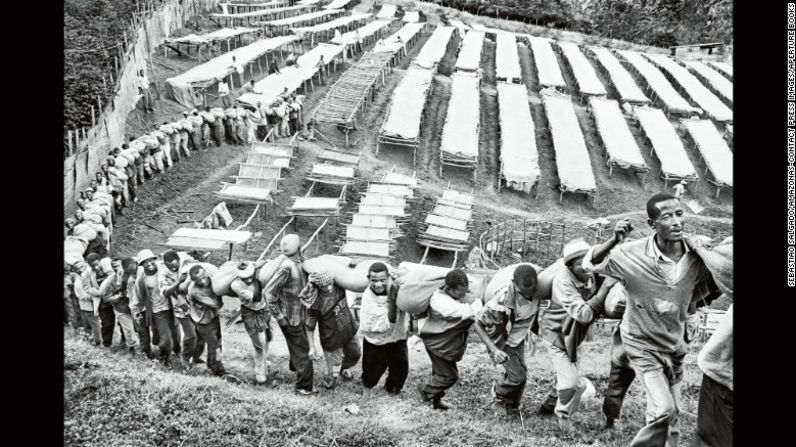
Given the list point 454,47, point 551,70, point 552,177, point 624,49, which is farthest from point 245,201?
point 624,49

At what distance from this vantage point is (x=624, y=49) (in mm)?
40281

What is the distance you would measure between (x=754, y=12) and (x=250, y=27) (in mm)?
32784

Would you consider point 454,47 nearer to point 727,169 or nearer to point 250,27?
point 250,27

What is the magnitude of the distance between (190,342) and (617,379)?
5.18 meters

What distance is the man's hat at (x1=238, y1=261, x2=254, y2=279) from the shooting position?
23.4 feet

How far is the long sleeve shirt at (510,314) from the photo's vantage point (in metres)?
6.11

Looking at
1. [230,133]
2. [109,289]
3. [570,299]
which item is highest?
[570,299]

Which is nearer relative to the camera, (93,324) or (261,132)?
(93,324)

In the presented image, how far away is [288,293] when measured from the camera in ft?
22.8

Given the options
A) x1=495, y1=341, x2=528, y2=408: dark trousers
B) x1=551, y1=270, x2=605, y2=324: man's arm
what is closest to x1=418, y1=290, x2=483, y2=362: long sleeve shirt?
x1=495, y1=341, x2=528, y2=408: dark trousers

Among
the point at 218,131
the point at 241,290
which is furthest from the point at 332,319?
the point at 218,131

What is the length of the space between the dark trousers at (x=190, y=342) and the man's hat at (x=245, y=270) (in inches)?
48.3

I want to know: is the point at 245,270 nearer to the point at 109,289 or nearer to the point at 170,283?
the point at 170,283

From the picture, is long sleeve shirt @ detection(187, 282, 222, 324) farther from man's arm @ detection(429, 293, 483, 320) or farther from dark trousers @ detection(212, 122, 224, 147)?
dark trousers @ detection(212, 122, 224, 147)
